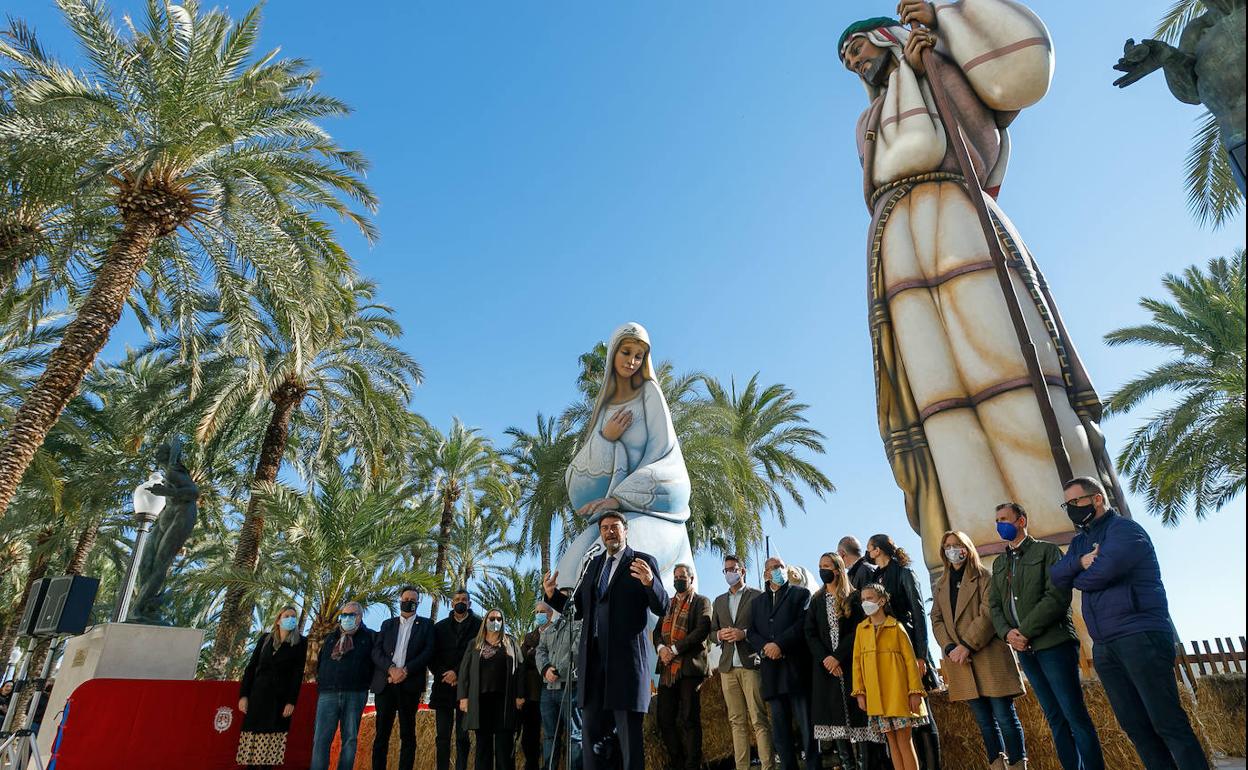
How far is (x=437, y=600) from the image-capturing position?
21844 millimetres

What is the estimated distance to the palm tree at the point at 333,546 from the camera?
14617mm

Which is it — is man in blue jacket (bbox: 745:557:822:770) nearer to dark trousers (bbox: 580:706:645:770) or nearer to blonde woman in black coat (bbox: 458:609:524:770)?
dark trousers (bbox: 580:706:645:770)

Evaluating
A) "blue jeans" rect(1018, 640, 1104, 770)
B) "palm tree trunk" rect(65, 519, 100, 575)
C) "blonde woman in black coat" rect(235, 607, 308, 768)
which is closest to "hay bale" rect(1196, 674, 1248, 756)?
"blue jeans" rect(1018, 640, 1104, 770)

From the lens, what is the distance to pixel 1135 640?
3.94 metres

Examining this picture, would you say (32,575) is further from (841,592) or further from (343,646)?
(841,592)

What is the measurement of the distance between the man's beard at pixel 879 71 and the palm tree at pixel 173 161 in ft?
27.4

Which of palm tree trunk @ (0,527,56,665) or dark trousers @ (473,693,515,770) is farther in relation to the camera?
palm tree trunk @ (0,527,56,665)

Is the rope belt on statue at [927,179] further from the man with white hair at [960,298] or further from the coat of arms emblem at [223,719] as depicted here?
the coat of arms emblem at [223,719]

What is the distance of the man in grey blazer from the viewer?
6.10 meters

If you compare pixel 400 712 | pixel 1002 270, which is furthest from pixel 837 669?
pixel 1002 270

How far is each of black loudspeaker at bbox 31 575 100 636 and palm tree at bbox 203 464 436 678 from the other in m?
6.45

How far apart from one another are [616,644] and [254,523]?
14.3 meters

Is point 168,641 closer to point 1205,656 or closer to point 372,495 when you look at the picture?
point 372,495

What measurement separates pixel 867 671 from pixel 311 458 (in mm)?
17570
